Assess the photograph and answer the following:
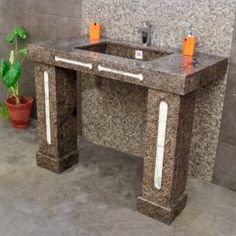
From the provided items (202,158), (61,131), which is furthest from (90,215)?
(202,158)

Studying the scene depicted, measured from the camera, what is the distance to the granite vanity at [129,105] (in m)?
2.09

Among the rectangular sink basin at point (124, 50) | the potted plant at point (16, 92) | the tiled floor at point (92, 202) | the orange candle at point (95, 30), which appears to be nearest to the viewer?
the tiled floor at point (92, 202)

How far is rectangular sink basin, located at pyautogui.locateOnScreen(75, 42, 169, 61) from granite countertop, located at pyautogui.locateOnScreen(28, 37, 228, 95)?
2 cm

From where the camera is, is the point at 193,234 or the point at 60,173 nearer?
the point at 193,234

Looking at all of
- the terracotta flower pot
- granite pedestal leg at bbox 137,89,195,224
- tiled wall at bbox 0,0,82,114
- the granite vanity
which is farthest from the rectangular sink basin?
the terracotta flower pot

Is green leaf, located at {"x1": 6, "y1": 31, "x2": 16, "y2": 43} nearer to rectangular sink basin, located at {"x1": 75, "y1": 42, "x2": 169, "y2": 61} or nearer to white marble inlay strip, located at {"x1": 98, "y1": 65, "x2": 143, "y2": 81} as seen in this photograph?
rectangular sink basin, located at {"x1": 75, "y1": 42, "x2": 169, "y2": 61}

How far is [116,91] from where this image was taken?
9.96ft

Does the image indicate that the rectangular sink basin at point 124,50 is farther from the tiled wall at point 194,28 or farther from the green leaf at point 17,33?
the green leaf at point 17,33

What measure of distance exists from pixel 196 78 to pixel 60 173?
1360 millimetres

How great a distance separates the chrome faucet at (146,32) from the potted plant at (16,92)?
1.19 meters

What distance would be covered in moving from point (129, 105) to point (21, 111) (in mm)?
1152

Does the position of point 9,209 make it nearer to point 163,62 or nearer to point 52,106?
point 52,106

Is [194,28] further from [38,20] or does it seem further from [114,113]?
[38,20]

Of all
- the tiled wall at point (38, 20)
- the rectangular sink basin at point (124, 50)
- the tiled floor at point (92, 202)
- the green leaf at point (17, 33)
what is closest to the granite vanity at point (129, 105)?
the rectangular sink basin at point (124, 50)
